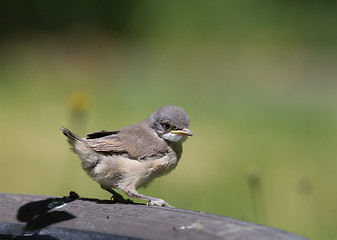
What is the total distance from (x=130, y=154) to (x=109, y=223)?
1374 mm

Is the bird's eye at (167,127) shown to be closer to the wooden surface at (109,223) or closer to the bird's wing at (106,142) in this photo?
the bird's wing at (106,142)

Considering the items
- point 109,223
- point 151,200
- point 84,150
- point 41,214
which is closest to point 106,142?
point 84,150

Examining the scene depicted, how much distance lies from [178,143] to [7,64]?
598 centimetres

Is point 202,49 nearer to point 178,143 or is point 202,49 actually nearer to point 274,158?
point 274,158

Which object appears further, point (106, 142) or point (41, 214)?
point (106, 142)

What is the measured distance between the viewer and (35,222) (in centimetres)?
262

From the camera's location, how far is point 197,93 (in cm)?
880

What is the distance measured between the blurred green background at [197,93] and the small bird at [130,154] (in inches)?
35.5

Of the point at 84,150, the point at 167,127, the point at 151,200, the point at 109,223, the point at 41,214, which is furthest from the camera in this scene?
the point at 167,127

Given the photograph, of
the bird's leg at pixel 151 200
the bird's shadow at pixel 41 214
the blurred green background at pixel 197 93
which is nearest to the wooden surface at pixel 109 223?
the bird's shadow at pixel 41 214

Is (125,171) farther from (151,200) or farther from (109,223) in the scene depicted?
(109,223)

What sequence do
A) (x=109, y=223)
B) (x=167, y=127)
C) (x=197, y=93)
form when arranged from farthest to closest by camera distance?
(x=197, y=93) → (x=167, y=127) → (x=109, y=223)

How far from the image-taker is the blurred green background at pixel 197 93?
19.7ft

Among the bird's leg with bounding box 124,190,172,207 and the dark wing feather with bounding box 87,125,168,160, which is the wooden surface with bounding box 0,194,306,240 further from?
the dark wing feather with bounding box 87,125,168,160
